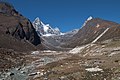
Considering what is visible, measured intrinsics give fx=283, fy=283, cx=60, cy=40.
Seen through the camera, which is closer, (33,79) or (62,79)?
(62,79)

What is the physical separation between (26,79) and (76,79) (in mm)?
10942

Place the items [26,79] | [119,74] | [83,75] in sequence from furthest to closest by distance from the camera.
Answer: [26,79], [83,75], [119,74]

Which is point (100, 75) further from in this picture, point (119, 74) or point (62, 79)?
point (62, 79)

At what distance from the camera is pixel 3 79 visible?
50188 millimetres

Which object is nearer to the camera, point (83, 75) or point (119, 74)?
point (119, 74)

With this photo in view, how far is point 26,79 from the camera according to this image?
4988 cm

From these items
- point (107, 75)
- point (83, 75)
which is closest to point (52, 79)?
point (83, 75)

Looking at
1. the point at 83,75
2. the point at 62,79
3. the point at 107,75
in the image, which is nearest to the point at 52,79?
the point at 62,79

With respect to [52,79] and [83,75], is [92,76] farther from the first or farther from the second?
[52,79]

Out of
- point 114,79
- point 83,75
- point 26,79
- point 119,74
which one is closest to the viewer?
point 114,79

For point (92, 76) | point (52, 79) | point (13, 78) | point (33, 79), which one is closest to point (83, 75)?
point (92, 76)

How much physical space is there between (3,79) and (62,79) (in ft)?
39.8

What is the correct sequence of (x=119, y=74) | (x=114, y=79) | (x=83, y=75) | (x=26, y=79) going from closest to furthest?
(x=114, y=79) → (x=119, y=74) → (x=83, y=75) → (x=26, y=79)

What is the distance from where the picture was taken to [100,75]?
4441 cm
